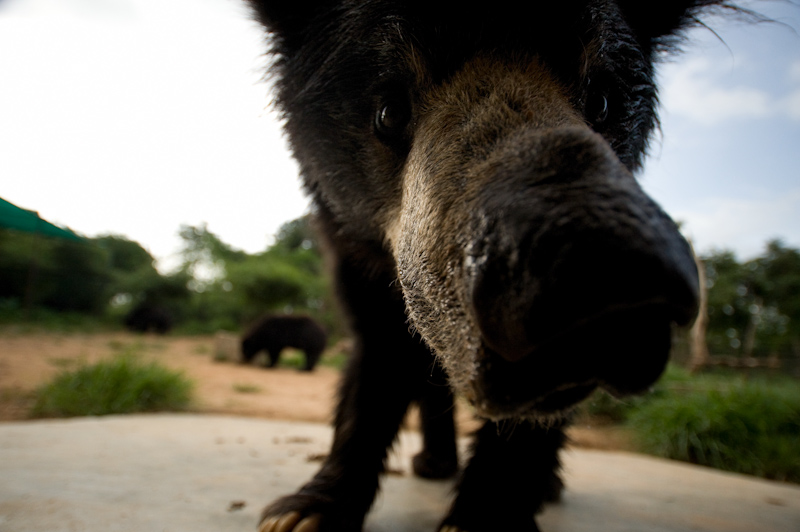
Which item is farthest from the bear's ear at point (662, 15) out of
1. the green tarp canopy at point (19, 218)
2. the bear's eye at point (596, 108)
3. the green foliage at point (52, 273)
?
the green foliage at point (52, 273)

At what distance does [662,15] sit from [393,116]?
128cm

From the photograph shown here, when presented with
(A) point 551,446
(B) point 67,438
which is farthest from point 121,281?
(A) point 551,446

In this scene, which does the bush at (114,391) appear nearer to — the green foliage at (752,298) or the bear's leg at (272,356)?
the bear's leg at (272,356)

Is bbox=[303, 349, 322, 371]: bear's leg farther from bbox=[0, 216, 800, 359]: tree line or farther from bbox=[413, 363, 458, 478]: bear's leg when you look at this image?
bbox=[413, 363, 458, 478]: bear's leg

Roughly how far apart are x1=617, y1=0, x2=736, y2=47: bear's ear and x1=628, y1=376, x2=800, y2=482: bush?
12.5 ft

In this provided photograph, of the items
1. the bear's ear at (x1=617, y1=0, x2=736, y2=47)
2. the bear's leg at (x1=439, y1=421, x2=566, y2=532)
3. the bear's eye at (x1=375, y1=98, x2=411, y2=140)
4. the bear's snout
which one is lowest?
the bear's leg at (x1=439, y1=421, x2=566, y2=532)

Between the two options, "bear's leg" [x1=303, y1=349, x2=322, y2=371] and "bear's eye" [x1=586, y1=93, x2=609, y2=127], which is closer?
"bear's eye" [x1=586, y1=93, x2=609, y2=127]

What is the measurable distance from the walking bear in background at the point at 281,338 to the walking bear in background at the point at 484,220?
8704 millimetres

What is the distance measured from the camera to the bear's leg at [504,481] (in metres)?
1.50

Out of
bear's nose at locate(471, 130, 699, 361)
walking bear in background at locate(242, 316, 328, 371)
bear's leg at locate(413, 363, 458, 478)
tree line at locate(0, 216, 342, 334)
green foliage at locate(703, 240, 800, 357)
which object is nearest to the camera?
bear's nose at locate(471, 130, 699, 361)

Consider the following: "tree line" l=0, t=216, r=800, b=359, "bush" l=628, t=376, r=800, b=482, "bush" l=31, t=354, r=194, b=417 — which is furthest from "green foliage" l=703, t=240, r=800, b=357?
"bush" l=31, t=354, r=194, b=417

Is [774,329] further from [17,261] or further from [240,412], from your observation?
[17,261]

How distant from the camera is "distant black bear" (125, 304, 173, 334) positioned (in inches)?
649

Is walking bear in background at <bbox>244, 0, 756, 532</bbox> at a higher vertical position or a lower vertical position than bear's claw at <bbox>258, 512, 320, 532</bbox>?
higher
